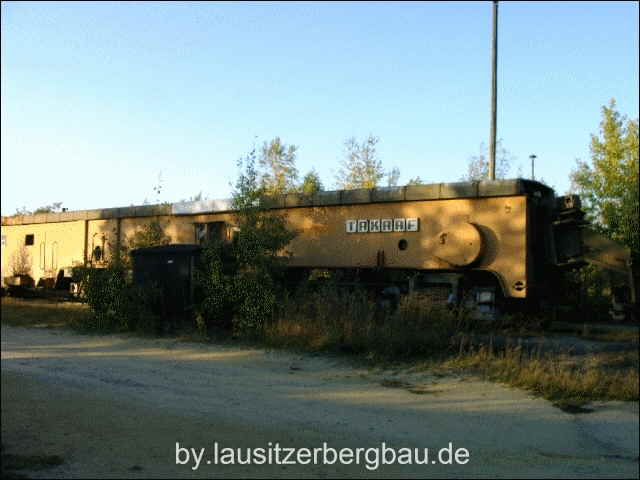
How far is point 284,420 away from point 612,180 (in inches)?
786

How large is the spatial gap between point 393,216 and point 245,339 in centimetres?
516

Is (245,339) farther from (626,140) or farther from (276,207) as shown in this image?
(626,140)

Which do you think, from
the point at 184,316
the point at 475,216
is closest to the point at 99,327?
the point at 184,316

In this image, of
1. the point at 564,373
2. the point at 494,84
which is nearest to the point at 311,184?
the point at 494,84

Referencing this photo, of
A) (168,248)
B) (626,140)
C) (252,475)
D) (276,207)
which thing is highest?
(626,140)

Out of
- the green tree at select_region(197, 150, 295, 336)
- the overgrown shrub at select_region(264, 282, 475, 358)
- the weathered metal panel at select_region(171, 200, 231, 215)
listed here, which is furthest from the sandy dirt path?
the weathered metal panel at select_region(171, 200, 231, 215)

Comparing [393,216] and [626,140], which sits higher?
[626,140]

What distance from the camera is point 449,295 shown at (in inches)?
547

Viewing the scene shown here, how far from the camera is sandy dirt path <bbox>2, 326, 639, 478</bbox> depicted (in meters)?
5.12

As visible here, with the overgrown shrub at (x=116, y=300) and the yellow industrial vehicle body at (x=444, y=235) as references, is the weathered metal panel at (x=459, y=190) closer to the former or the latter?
the yellow industrial vehicle body at (x=444, y=235)

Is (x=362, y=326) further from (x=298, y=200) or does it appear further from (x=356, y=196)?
(x=298, y=200)

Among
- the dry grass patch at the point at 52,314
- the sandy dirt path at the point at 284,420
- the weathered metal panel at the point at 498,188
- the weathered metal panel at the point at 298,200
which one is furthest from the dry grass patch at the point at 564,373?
the dry grass patch at the point at 52,314

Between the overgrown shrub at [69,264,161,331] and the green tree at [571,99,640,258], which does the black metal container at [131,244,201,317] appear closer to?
the overgrown shrub at [69,264,161,331]

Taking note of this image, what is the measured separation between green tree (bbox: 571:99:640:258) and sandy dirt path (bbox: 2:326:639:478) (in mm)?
14968
